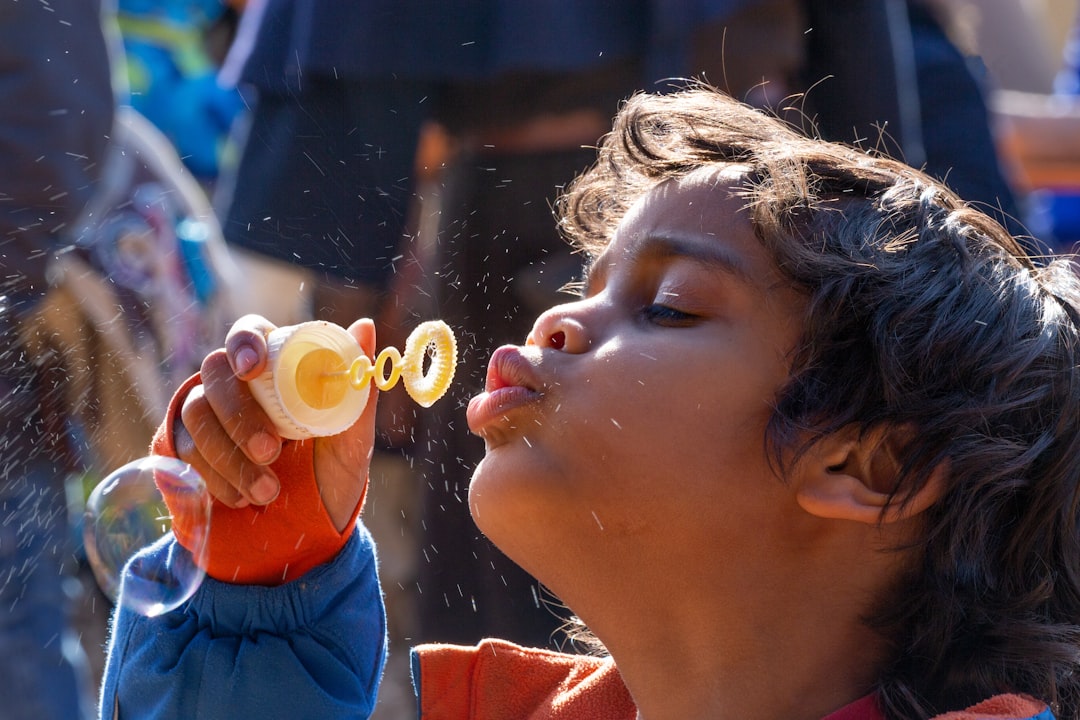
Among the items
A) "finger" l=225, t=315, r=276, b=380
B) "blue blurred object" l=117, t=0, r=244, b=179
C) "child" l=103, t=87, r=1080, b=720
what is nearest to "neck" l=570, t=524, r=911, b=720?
"child" l=103, t=87, r=1080, b=720

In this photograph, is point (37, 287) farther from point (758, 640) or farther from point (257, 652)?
point (758, 640)

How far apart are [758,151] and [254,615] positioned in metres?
0.79

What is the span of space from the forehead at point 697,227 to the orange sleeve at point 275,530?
0.43 meters

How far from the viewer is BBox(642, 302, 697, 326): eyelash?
142 cm

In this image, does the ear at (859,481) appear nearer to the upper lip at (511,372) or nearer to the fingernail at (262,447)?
the upper lip at (511,372)

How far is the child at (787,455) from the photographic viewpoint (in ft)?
4.58

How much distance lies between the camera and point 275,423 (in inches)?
59.1

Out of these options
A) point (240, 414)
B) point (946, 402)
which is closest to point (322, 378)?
point (240, 414)

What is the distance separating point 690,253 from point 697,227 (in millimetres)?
39

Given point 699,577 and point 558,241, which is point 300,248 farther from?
point 699,577

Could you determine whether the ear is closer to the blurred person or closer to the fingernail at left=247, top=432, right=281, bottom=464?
the fingernail at left=247, top=432, right=281, bottom=464

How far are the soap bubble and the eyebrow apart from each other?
0.56 metres

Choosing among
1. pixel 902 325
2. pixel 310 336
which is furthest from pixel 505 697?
pixel 902 325

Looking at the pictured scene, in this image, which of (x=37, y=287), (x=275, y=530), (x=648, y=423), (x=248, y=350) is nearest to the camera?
(x=648, y=423)
